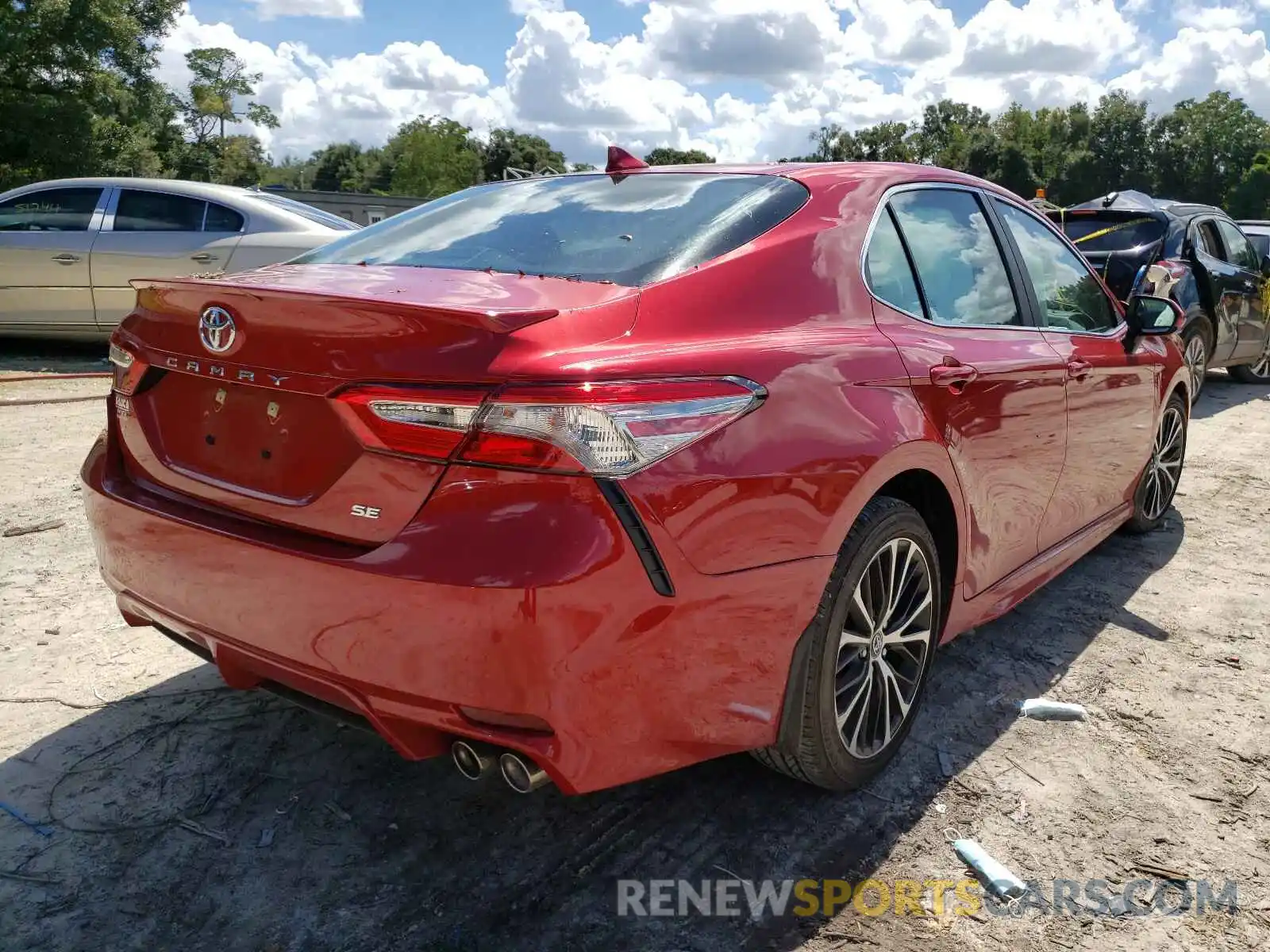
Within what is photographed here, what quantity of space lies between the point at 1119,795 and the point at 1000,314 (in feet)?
4.96

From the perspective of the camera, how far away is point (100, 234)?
895 cm

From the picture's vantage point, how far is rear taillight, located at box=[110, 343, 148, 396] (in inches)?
100

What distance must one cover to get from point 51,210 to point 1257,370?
11722 millimetres

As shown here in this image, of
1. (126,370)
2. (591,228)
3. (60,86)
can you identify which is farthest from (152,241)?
(60,86)

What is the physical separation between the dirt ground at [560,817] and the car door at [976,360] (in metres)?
0.57

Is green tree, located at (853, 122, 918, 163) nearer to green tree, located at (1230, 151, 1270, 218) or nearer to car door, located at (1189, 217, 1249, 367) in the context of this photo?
green tree, located at (1230, 151, 1270, 218)

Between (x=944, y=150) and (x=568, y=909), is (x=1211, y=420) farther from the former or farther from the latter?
(x=944, y=150)

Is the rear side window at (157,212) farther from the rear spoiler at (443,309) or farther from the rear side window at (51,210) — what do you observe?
the rear spoiler at (443,309)

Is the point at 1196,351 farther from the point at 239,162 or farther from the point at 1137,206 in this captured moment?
the point at 239,162

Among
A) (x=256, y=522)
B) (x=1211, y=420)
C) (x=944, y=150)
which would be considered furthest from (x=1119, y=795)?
(x=944, y=150)

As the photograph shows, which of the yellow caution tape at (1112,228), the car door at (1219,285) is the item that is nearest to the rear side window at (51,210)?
the yellow caution tape at (1112,228)

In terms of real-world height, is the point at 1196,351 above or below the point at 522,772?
above

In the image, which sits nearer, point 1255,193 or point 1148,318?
point 1148,318

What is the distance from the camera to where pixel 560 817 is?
8.63 ft
